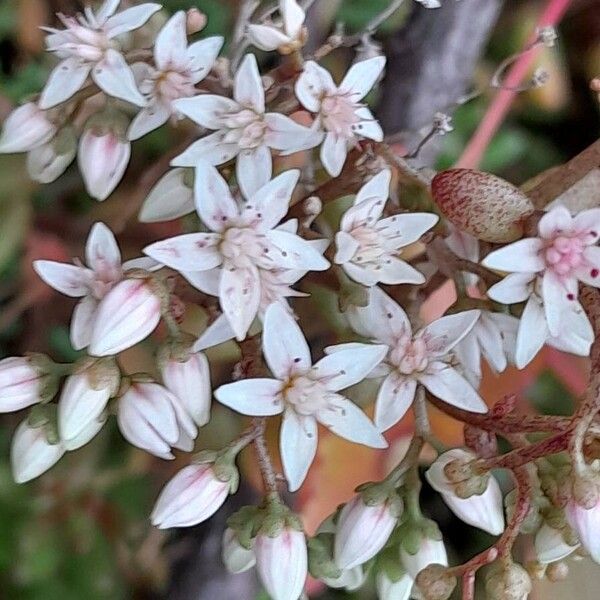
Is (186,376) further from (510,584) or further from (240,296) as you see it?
(510,584)

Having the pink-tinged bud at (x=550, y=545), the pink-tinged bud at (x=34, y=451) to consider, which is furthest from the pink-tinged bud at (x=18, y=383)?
the pink-tinged bud at (x=550, y=545)

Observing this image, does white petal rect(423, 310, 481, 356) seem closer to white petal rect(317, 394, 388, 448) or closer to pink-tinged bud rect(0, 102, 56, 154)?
white petal rect(317, 394, 388, 448)

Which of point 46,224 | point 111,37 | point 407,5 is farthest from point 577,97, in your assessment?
point 111,37

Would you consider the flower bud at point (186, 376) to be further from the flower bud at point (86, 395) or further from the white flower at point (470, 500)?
the white flower at point (470, 500)

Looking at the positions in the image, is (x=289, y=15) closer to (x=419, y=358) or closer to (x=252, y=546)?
(x=419, y=358)

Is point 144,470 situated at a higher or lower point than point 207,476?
lower

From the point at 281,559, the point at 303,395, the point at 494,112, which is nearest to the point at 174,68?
the point at 303,395
